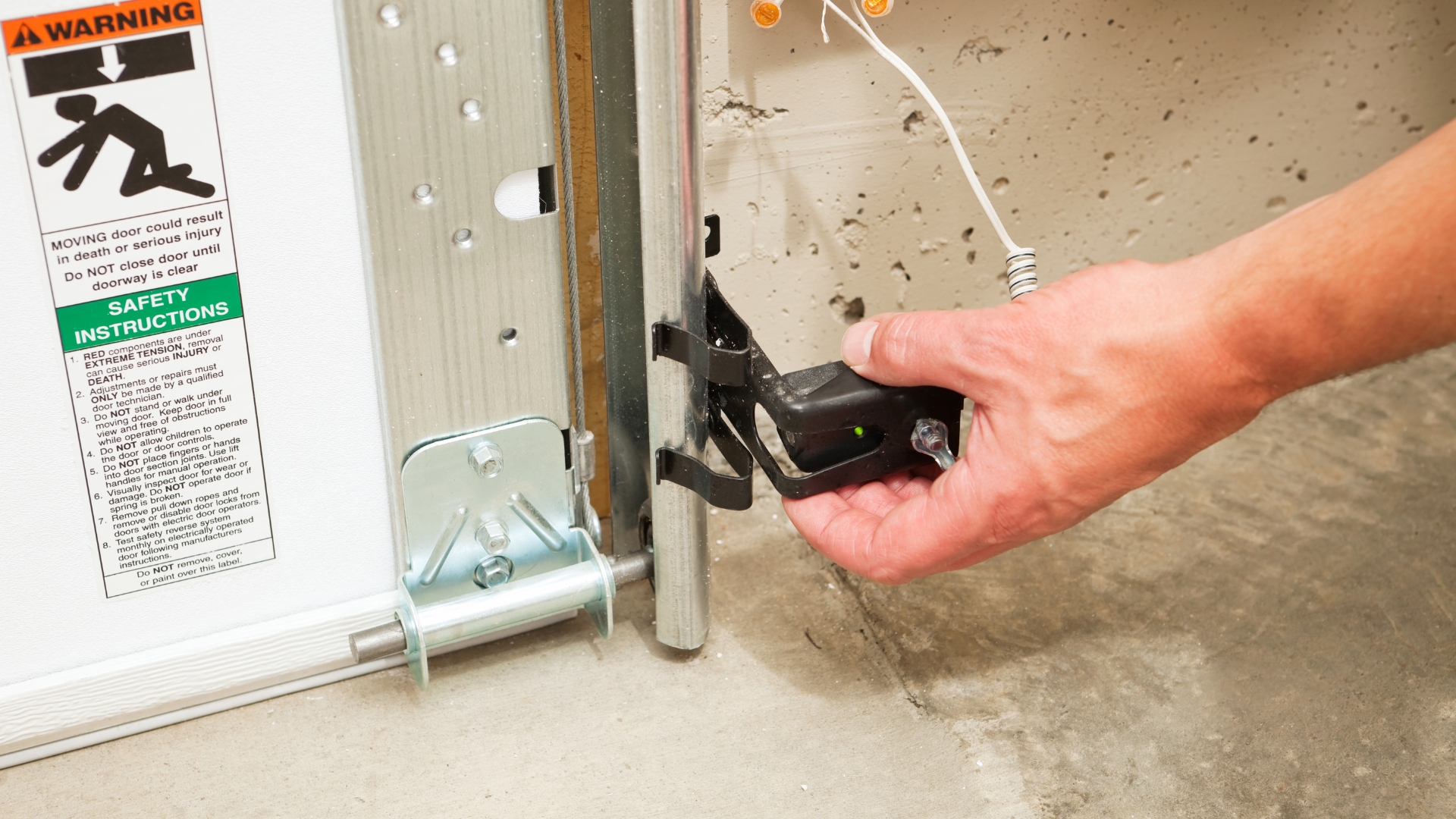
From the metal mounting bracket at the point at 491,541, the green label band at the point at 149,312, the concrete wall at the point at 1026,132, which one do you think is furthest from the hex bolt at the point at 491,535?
the concrete wall at the point at 1026,132

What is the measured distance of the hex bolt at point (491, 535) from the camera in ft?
3.10

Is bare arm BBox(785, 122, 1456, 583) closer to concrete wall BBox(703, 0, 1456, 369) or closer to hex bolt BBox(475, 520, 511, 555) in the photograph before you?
hex bolt BBox(475, 520, 511, 555)

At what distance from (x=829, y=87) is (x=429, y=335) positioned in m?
0.46

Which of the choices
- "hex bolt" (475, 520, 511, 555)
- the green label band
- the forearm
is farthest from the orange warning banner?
the forearm

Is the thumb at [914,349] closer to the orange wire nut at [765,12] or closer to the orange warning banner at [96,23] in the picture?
the orange wire nut at [765,12]

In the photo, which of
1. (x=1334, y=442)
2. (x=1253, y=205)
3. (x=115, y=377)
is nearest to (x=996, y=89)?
(x=1253, y=205)

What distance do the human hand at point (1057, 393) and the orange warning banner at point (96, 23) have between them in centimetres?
45

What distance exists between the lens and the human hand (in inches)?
29.5

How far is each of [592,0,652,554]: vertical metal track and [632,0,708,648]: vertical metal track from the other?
0.14 ft

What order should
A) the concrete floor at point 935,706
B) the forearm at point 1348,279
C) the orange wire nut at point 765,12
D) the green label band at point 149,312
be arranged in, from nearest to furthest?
the forearm at point 1348,279 < the green label band at point 149,312 < the concrete floor at point 935,706 < the orange wire nut at point 765,12

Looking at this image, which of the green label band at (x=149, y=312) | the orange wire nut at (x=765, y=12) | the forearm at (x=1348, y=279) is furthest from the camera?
the orange wire nut at (x=765, y=12)

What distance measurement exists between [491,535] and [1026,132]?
0.67 metres

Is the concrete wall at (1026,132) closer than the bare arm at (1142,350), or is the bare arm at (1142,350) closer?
the bare arm at (1142,350)

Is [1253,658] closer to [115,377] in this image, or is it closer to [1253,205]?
[1253,205]
